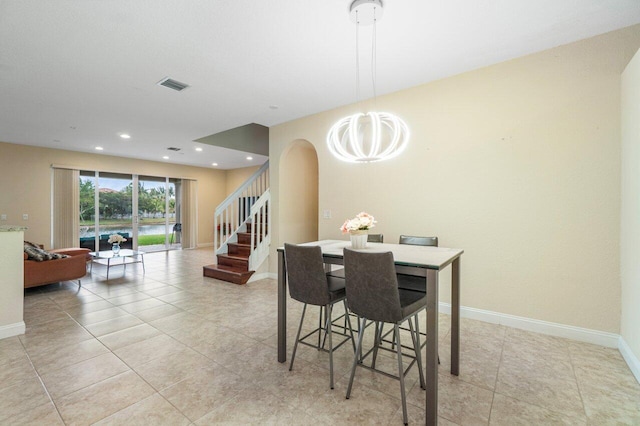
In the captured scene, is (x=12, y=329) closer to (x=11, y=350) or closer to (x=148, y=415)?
(x=11, y=350)

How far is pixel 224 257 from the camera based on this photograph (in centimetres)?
541

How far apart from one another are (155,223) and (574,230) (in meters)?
9.68

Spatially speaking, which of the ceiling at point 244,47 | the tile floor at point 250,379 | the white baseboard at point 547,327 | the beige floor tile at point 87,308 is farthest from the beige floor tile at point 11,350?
the white baseboard at point 547,327

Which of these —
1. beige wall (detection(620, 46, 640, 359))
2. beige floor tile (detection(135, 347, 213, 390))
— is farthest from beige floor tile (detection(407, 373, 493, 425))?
beige floor tile (detection(135, 347, 213, 390))

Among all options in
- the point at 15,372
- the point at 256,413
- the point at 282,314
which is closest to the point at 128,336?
the point at 15,372

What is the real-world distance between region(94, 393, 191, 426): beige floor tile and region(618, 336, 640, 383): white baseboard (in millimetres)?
3091

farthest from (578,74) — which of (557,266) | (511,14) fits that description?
(557,266)

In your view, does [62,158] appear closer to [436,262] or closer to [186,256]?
[186,256]

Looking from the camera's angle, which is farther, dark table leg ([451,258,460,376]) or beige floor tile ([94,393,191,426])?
dark table leg ([451,258,460,376])

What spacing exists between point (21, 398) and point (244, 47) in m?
3.15

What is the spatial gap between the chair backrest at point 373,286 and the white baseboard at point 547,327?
200 cm

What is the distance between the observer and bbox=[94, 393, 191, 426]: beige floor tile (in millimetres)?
1691

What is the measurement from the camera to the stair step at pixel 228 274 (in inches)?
190

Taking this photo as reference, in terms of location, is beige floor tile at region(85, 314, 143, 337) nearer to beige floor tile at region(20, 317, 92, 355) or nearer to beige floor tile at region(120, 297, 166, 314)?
beige floor tile at region(20, 317, 92, 355)
